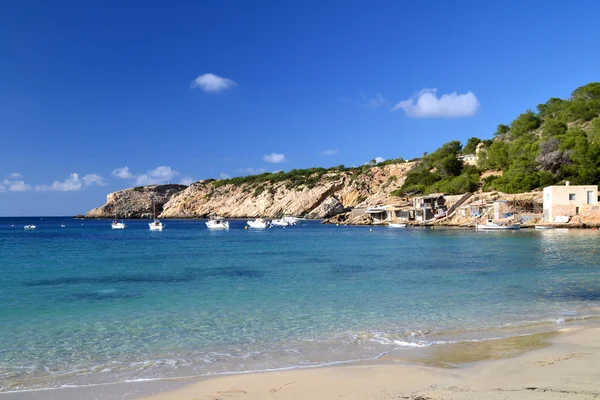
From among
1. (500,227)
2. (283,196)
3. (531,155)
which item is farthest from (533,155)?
(283,196)

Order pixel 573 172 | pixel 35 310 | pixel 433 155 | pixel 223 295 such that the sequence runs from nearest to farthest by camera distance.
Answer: pixel 35 310 → pixel 223 295 → pixel 573 172 → pixel 433 155

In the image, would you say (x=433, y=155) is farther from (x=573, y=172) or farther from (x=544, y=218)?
(x=544, y=218)

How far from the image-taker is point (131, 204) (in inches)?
6708

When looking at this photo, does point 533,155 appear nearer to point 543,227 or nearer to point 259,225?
point 543,227

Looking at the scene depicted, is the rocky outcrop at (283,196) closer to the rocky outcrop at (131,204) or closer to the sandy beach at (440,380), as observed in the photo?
the rocky outcrop at (131,204)

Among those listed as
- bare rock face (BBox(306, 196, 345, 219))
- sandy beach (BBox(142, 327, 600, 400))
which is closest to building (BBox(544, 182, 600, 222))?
sandy beach (BBox(142, 327, 600, 400))

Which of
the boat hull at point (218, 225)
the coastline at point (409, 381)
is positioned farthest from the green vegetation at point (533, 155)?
the coastline at point (409, 381)

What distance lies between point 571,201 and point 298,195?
75.6 m

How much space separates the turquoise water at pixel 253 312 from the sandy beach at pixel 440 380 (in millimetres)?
807

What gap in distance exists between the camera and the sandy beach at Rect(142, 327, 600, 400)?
21.7ft

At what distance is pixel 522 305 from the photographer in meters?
13.7

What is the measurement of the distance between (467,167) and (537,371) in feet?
295

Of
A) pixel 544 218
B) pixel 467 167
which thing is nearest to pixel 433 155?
pixel 467 167

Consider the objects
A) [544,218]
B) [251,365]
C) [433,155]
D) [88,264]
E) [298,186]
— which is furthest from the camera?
[298,186]
